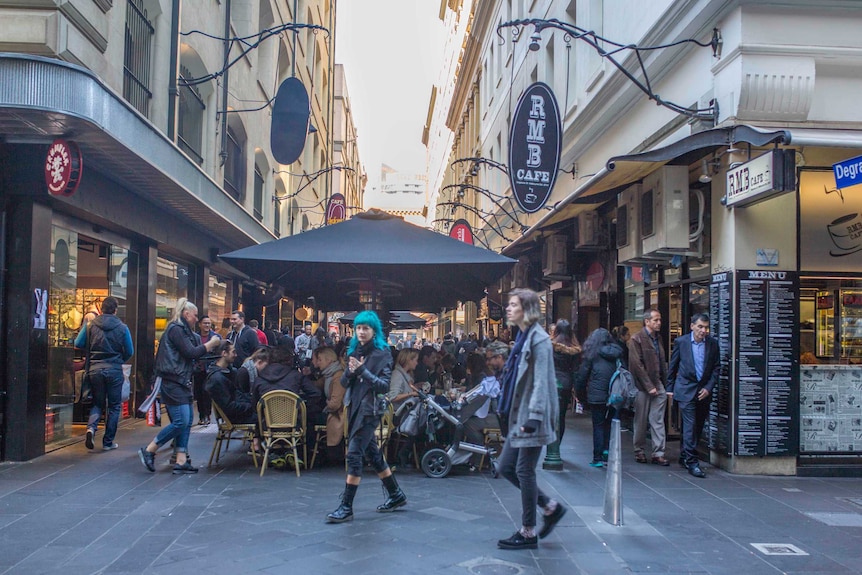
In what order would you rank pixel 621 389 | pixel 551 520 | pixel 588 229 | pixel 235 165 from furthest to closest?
pixel 235 165, pixel 588 229, pixel 621 389, pixel 551 520

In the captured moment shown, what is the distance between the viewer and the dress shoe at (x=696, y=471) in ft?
27.5

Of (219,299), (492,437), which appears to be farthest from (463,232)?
(492,437)

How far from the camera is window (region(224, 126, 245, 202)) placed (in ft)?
60.1

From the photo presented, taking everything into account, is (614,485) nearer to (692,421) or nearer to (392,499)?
(392,499)

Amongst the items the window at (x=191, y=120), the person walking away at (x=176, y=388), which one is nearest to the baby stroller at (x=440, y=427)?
the person walking away at (x=176, y=388)

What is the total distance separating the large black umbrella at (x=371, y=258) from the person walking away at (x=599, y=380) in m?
1.46

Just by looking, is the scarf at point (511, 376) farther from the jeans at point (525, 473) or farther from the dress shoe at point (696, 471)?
the dress shoe at point (696, 471)

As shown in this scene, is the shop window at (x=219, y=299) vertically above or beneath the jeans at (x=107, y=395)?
above

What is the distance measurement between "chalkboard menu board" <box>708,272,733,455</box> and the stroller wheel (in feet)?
10.3

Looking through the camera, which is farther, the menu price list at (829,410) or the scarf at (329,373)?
the menu price list at (829,410)

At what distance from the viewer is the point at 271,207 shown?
23.2 metres

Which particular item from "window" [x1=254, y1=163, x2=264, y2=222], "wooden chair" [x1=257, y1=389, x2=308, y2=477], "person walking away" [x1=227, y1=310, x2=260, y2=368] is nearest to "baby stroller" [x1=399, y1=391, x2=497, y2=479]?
"wooden chair" [x1=257, y1=389, x2=308, y2=477]

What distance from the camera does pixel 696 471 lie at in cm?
841

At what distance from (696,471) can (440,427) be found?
284cm
